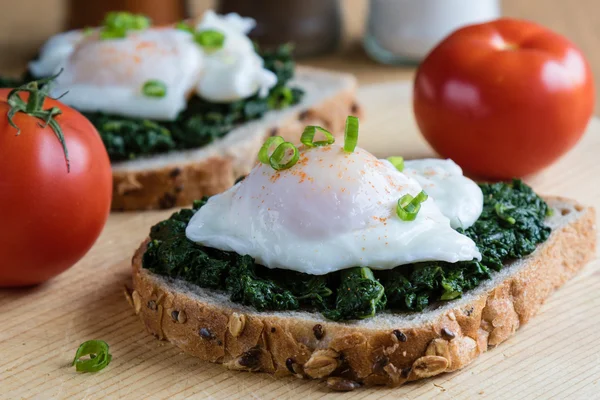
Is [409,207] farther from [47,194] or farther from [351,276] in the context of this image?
[47,194]

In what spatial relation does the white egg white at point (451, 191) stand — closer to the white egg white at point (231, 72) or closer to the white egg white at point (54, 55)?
the white egg white at point (231, 72)


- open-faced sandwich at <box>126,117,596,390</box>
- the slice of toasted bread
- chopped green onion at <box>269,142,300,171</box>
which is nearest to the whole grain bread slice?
open-faced sandwich at <box>126,117,596,390</box>

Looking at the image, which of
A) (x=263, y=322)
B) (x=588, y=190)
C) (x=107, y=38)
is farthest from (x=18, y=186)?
(x=588, y=190)

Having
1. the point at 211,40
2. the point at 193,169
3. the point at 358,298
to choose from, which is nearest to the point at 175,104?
the point at 193,169

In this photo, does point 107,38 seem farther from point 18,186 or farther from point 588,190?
point 588,190

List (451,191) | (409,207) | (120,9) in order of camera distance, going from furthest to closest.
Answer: (120,9) → (451,191) → (409,207)

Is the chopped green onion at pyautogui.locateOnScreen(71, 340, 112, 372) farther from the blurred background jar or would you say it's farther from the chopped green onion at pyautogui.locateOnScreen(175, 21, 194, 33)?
the blurred background jar
